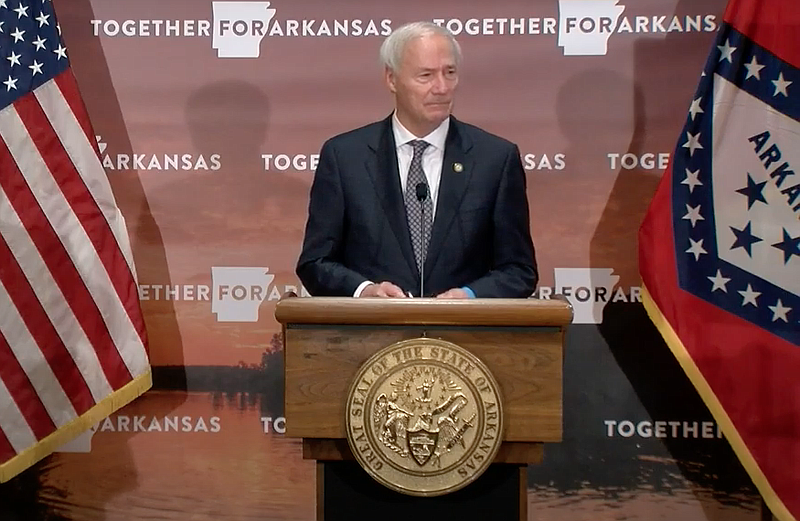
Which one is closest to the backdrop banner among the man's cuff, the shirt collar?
the shirt collar

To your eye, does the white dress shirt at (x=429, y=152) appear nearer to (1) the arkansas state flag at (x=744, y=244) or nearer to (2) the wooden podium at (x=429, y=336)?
(2) the wooden podium at (x=429, y=336)

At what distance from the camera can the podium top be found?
1645 mm

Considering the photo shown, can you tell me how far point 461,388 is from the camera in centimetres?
164

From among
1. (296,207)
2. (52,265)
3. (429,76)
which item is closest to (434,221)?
(429,76)

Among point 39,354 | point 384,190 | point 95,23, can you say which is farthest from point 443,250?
point 95,23

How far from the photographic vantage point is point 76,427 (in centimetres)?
272

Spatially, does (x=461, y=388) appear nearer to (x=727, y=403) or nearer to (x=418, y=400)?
(x=418, y=400)

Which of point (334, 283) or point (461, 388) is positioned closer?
point (461, 388)

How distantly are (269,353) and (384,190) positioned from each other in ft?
3.61

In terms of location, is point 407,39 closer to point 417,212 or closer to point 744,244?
point 417,212

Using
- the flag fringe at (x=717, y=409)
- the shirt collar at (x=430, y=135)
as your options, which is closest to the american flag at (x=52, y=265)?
the shirt collar at (x=430, y=135)

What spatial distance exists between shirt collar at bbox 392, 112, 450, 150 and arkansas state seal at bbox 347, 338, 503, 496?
703 millimetres

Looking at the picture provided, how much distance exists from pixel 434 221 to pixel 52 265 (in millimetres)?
1373

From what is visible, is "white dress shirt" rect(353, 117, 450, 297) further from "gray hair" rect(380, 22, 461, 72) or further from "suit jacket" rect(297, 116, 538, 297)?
"gray hair" rect(380, 22, 461, 72)
